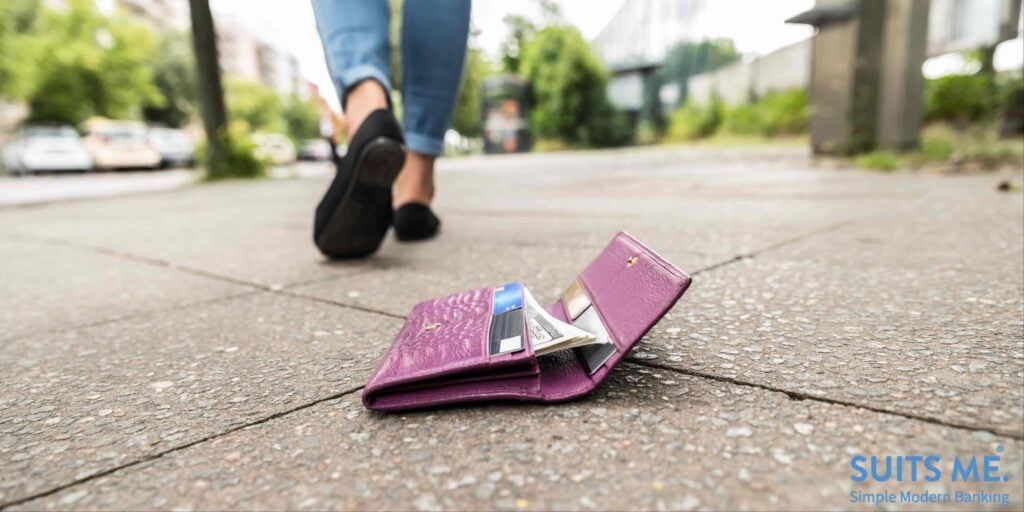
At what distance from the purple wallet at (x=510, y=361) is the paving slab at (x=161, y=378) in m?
0.14

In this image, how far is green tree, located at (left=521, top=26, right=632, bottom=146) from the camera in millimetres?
18125

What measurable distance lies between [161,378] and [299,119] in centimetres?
6151

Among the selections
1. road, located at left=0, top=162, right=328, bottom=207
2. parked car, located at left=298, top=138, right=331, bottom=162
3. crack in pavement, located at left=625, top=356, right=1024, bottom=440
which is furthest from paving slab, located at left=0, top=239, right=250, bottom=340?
parked car, located at left=298, top=138, right=331, bottom=162

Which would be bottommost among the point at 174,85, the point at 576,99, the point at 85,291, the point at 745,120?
the point at 85,291

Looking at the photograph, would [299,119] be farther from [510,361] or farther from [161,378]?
[510,361]

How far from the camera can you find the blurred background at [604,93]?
4.40 metres

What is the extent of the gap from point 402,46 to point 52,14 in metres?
30.5

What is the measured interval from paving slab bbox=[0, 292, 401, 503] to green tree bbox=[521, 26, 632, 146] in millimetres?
17445

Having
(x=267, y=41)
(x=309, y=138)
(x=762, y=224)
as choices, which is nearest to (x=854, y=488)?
(x=762, y=224)

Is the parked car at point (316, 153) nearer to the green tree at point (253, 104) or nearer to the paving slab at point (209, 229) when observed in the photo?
the green tree at point (253, 104)

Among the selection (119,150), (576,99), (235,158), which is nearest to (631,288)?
(235,158)

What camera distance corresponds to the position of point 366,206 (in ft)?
5.40

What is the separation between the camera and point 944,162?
408 cm

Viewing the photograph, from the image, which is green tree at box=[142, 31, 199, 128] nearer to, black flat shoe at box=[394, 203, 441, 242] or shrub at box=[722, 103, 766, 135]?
shrub at box=[722, 103, 766, 135]
